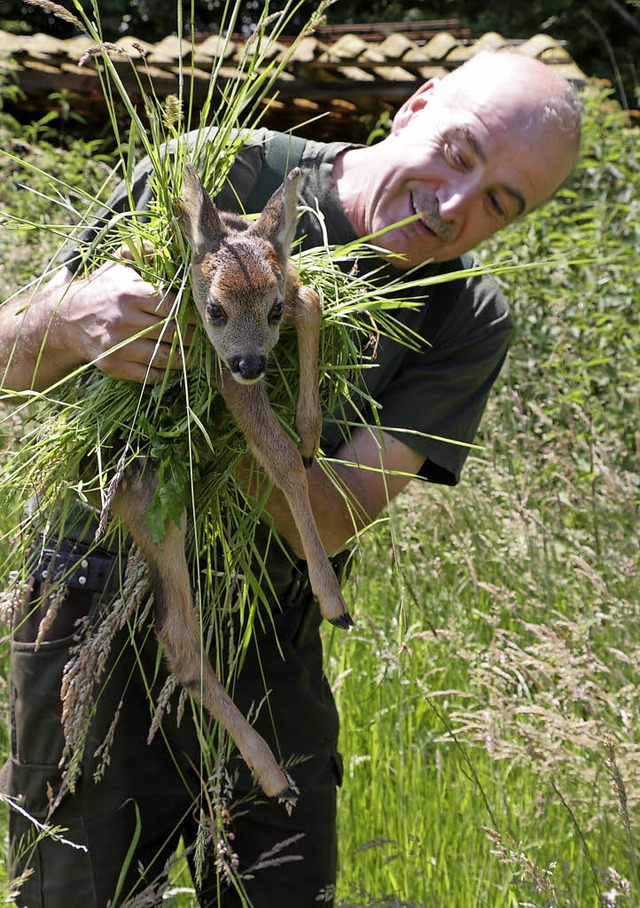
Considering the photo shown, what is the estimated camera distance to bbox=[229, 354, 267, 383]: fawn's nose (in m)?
1.51

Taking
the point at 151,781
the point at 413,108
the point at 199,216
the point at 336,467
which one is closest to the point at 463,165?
the point at 413,108

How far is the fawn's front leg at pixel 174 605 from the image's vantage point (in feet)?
5.67

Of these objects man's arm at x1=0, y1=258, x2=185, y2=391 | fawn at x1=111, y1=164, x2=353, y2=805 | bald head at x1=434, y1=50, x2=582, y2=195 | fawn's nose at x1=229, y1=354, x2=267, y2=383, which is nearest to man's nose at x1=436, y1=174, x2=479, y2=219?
bald head at x1=434, y1=50, x2=582, y2=195

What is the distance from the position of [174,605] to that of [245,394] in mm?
388

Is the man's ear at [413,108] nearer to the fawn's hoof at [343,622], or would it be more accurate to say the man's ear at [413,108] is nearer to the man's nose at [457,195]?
the man's nose at [457,195]

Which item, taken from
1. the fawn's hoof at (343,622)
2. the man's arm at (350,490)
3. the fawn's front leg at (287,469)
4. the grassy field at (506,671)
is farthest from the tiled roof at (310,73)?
the fawn's hoof at (343,622)

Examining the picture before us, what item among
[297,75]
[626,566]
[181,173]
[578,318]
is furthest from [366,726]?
[297,75]

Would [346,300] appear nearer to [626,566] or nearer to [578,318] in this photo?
[626,566]

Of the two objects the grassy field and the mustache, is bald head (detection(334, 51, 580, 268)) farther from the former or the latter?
the grassy field

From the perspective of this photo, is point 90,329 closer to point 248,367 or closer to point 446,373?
point 248,367

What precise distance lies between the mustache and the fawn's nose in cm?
96

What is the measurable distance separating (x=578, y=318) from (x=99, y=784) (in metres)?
3.65

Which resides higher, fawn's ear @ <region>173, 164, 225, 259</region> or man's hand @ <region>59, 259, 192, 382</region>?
fawn's ear @ <region>173, 164, 225, 259</region>

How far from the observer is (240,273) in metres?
1.57
